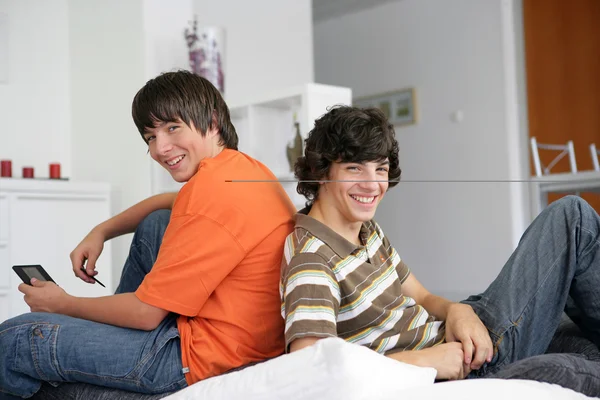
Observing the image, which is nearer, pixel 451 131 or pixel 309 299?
pixel 309 299

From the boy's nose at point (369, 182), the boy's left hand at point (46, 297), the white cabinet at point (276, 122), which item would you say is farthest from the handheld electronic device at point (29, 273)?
the white cabinet at point (276, 122)

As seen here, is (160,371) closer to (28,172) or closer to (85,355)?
(85,355)

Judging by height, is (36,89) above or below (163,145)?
above

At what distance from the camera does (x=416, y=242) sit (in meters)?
7.05

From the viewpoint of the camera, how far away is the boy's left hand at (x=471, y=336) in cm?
154

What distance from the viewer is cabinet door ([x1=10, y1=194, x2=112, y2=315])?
142 inches

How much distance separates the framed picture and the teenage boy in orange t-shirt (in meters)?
5.48

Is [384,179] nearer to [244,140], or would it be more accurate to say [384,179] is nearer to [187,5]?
[244,140]

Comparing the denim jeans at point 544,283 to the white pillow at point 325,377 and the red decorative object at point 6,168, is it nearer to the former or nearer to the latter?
the white pillow at point 325,377

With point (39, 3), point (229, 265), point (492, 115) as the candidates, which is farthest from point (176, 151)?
point (492, 115)

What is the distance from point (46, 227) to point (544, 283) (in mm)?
2687

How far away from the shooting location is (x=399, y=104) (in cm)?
713

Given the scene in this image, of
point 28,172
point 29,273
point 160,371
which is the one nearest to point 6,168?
point 28,172

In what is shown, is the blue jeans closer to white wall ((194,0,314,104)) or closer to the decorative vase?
the decorative vase
